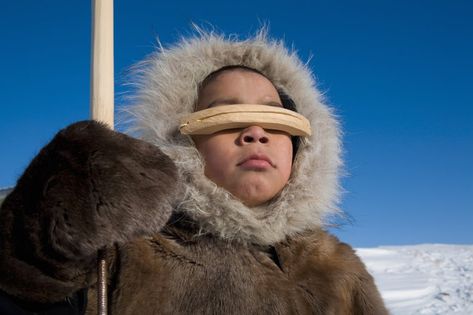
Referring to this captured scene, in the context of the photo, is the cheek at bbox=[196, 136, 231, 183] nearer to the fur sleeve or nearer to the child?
the child

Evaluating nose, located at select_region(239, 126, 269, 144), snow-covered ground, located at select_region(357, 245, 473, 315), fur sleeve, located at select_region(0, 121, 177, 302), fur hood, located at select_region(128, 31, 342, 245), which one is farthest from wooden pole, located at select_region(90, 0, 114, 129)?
→ snow-covered ground, located at select_region(357, 245, 473, 315)

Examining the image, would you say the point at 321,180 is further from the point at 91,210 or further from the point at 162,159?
the point at 91,210

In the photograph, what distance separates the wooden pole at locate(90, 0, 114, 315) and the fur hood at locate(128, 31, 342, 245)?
0.48 feet

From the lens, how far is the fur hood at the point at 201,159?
5.57 feet

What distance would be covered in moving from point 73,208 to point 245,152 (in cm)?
73

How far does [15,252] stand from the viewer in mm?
1217

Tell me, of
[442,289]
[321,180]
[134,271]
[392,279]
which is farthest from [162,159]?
[392,279]

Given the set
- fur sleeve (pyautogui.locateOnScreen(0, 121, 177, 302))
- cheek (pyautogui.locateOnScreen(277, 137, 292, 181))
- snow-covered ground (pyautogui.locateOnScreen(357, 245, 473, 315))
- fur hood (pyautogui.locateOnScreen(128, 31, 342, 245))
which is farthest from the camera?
snow-covered ground (pyautogui.locateOnScreen(357, 245, 473, 315))

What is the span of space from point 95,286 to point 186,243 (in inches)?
12.6

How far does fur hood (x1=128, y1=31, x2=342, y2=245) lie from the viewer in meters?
1.70

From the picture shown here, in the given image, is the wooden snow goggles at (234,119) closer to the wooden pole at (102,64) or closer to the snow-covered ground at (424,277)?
the wooden pole at (102,64)

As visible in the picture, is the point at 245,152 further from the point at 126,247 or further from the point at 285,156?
the point at 126,247

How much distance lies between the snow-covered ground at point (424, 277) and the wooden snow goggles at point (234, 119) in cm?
303

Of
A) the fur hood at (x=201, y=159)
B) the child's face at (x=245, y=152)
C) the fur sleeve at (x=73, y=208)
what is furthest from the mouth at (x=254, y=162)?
the fur sleeve at (x=73, y=208)
